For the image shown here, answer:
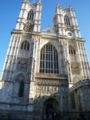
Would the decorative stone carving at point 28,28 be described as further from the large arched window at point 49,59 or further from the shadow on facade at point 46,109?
the shadow on facade at point 46,109

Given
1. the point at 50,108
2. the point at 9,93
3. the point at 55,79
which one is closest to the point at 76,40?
the point at 55,79

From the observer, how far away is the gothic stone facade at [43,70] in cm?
1430

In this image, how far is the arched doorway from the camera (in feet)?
48.3

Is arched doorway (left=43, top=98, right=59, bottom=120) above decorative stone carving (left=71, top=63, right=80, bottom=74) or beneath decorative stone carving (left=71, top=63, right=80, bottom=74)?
beneath

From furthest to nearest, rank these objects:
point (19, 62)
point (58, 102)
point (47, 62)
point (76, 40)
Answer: point (76, 40)
point (47, 62)
point (19, 62)
point (58, 102)

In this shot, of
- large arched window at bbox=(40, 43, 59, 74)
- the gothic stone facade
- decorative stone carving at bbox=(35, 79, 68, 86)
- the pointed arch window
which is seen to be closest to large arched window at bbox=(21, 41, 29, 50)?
the gothic stone facade

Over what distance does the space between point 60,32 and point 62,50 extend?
5.47 meters

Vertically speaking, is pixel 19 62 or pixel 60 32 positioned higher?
pixel 60 32

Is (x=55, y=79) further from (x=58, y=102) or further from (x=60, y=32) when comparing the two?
(x=60, y=32)

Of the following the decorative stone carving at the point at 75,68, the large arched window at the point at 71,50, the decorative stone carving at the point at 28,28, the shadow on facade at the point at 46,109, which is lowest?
the shadow on facade at the point at 46,109

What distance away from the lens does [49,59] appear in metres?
20.0

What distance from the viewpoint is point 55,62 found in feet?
65.0

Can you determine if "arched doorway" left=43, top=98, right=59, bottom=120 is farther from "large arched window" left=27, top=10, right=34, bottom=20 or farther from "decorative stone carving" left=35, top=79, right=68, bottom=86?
"large arched window" left=27, top=10, right=34, bottom=20

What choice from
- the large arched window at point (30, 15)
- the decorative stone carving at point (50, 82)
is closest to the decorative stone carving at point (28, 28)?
the large arched window at point (30, 15)
